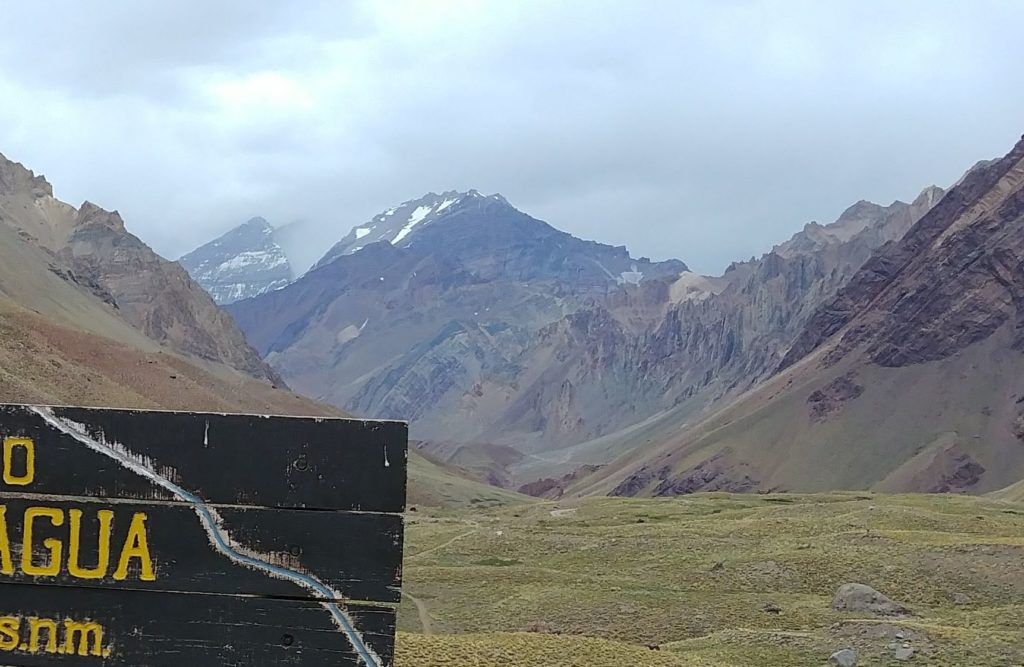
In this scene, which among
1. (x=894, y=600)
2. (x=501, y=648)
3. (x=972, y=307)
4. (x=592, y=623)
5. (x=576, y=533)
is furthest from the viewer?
(x=972, y=307)

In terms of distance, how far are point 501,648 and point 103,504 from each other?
38.1ft

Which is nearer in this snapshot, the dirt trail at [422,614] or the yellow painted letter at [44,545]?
the yellow painted letter at [44,545]

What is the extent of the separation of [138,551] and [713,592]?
28487 millimetres

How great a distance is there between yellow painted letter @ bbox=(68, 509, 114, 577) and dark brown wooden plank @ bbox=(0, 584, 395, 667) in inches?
5.0

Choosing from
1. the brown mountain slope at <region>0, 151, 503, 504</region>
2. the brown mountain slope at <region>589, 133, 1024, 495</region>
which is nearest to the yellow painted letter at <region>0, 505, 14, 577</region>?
the brown mountain slope at <region>0, 151, 503, 504</region>

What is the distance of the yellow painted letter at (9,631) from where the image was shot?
7059 millimetres

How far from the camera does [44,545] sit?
7.05 meters

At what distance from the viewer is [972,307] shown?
189 m

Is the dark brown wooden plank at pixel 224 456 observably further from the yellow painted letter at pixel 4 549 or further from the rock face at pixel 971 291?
the rock face at pixel 971 291

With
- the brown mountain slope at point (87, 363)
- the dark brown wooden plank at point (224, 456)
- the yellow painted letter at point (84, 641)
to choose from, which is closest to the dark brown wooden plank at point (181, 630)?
the yellow painted letter at point (84, 641)

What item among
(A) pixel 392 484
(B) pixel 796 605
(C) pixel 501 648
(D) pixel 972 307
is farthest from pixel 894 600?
(D) pixel 972 307

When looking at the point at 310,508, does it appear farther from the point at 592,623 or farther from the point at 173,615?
the point at 592,623

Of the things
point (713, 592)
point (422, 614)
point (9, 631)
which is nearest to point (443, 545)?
point (422, 614)

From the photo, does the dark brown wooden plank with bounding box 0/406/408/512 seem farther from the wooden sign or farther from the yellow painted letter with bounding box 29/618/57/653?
the yellow painted letter with bounding box 29/618/57/653
